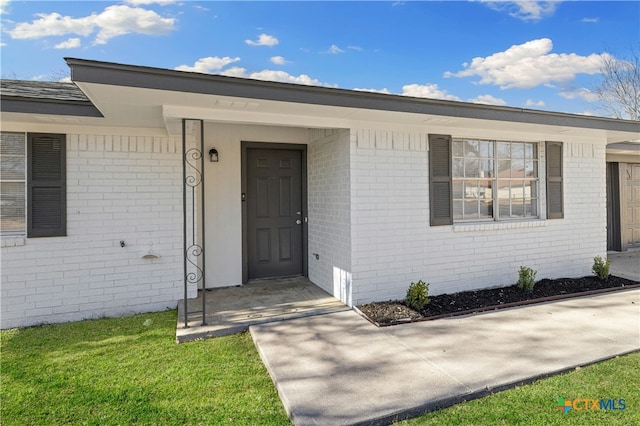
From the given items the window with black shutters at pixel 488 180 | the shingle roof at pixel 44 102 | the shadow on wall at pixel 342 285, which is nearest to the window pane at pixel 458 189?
the window with black shutters at pixel 488 180

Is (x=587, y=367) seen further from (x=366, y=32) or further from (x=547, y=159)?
(x=366, y=32)

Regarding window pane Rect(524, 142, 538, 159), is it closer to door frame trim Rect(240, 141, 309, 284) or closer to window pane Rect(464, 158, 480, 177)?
window pane Rect(464, 158, 480, 177)

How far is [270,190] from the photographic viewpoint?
5.77 meters

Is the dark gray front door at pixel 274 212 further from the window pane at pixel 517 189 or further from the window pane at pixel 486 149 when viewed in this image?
the window pane at pixel 517 189

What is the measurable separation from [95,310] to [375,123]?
4159 millimetres

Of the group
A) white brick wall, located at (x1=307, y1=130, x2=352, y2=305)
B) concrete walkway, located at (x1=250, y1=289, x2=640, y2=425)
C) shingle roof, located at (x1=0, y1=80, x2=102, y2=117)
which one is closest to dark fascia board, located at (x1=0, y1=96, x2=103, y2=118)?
shingle roof, located at (x1=0, y1=80, x2=102, y2=117)

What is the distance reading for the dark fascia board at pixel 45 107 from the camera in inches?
141

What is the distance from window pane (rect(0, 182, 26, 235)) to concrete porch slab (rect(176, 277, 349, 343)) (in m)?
2.04

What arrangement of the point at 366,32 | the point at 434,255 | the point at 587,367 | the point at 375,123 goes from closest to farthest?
the point at 587,367 < the point at 375,123 < the point at 434,255 < the point at 366,32

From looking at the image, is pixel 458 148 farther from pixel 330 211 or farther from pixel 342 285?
pixel 342 285

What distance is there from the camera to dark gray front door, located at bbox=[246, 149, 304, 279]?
5664 millimetres

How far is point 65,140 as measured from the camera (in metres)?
4.27

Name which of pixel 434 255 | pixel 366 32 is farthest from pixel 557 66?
pixel 434 255

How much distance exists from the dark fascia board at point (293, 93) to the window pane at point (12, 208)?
2293 mm
